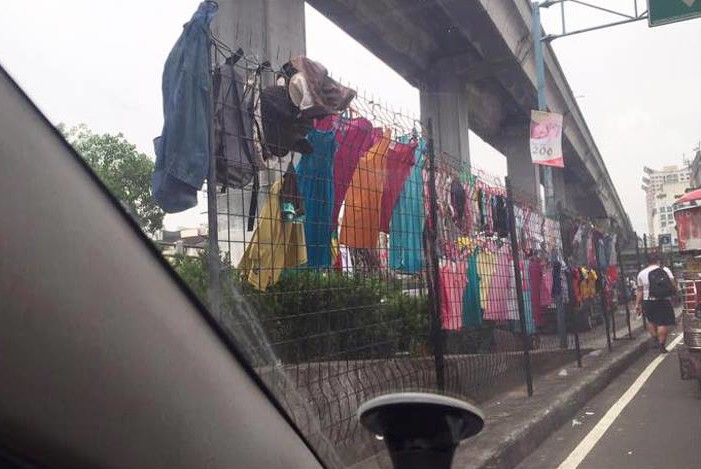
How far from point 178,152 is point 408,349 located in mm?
3044

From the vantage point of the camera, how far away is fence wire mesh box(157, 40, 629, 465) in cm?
391

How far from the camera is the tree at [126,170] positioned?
7.60ft

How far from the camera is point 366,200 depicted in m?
5.06

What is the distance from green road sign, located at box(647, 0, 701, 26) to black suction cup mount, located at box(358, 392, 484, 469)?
40.9 ft

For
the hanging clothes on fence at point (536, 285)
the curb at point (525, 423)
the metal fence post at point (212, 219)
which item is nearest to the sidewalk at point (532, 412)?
the curb at point (525, 423)

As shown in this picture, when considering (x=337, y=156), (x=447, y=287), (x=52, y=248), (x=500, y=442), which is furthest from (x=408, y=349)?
(x=52, y=248)

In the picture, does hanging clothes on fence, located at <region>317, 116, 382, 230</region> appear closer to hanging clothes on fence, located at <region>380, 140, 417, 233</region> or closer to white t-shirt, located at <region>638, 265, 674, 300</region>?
hanging clothes on fence, located at <region>380, 140, 417, 233</region>

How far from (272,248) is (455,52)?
15.0 m

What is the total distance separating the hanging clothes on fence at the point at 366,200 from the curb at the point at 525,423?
1638 millimetres

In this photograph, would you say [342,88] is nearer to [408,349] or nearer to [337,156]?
[337,156]

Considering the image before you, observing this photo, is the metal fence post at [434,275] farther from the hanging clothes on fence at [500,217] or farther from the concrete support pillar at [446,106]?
the concrete support pillar at [446,106]

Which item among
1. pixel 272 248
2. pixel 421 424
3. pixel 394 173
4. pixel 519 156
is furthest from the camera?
pixel 519 156

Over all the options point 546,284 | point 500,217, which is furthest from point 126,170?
point 546,284

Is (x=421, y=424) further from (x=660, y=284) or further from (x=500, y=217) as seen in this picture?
(x=660, y=284)
